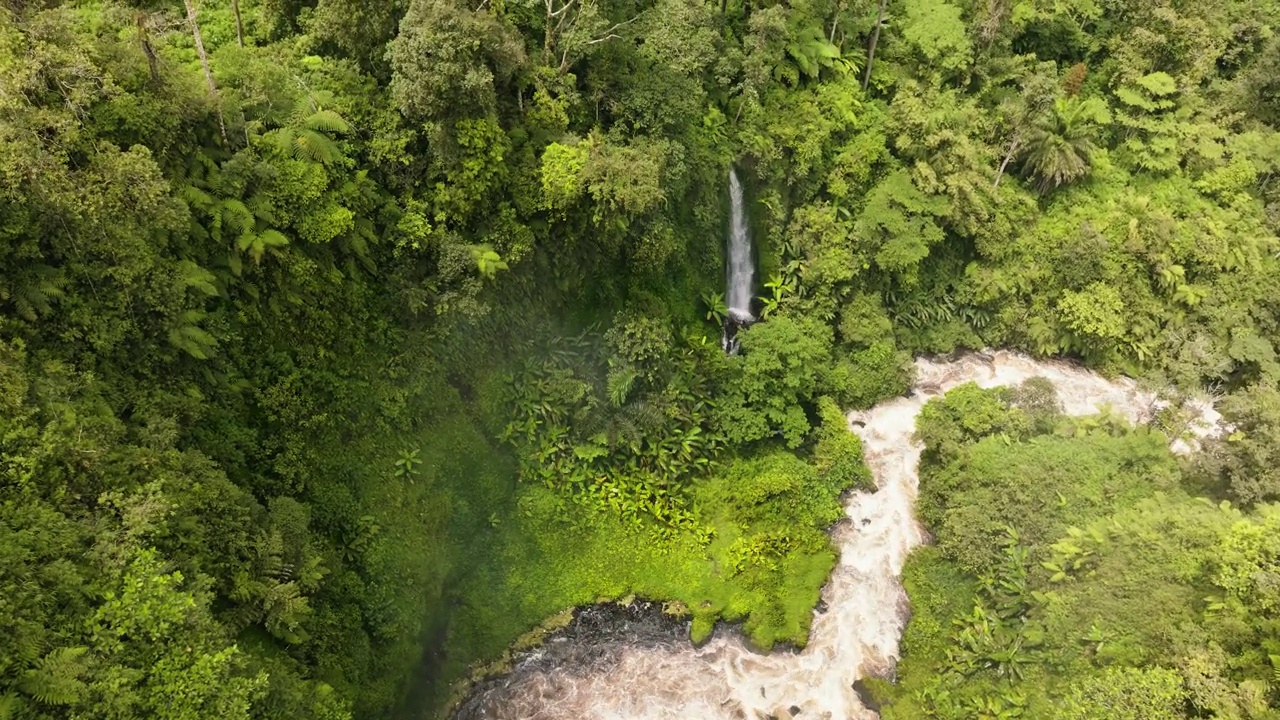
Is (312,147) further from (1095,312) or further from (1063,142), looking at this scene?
(1095,312)

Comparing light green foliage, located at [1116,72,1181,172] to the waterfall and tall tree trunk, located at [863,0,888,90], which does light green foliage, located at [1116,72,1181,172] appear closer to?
tall tree trunk, located at [863,0,888,90]

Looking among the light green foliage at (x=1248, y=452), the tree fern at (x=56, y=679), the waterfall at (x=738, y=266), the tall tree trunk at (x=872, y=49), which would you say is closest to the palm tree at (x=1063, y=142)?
the tall tree trunk at (x=872, y=49)

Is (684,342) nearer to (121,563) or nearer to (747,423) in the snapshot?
(747,423)

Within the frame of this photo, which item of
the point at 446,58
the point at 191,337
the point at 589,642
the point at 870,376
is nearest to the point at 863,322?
the point at 870,376

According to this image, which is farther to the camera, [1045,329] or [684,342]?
[1045,329]

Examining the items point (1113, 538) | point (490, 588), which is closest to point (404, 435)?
point (490, 588)

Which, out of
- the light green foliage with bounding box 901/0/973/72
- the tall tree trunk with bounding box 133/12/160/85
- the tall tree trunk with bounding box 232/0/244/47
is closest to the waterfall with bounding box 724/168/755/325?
the light green foliage with bounding box 901/0/973/72
